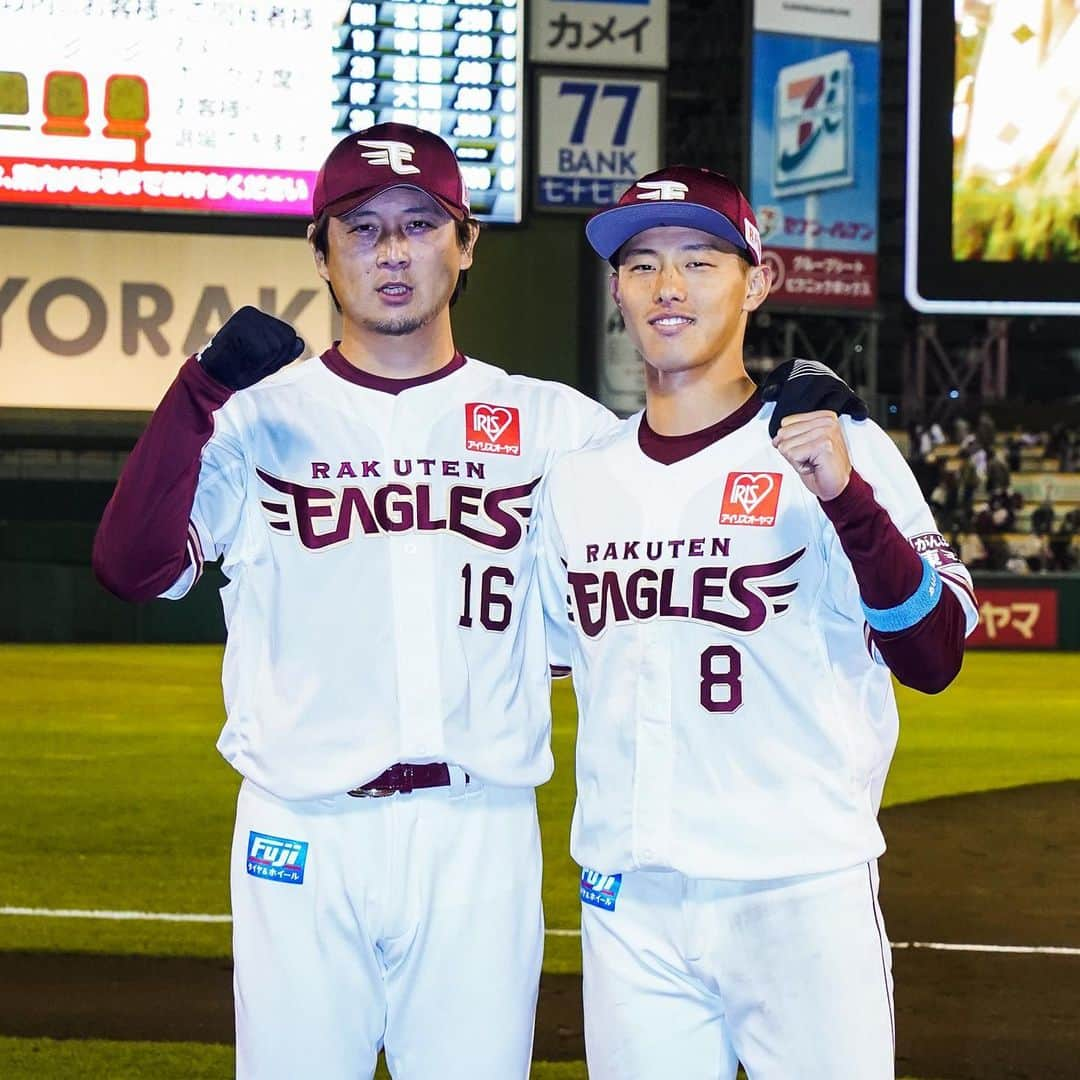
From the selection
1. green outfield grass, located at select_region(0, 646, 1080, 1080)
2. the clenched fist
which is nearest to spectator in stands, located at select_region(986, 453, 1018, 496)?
green outfield grass, located at select_region(0, 646, 1080, 1080)

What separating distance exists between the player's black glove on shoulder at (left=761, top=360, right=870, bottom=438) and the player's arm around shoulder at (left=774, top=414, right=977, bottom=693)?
0.03 metres

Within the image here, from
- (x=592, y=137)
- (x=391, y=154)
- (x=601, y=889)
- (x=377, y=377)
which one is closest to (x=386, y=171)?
(x=391, y=154)

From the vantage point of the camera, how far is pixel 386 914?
9.62ft

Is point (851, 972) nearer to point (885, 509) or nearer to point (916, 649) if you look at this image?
point (916, 649)

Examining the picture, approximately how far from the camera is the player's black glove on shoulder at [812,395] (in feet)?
8.55

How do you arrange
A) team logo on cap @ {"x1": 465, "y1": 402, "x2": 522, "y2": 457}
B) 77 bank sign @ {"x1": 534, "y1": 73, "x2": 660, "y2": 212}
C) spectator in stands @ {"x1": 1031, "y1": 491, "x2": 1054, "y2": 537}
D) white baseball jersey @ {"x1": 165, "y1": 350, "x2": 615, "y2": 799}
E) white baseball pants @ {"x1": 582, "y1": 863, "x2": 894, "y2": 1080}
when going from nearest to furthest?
white baseball pants @ {"x1": 582, "y1": 863, "x2": 894, "y2": 1080} → white baseball jersey @ {"x1": 165, "y1": 350, "x2": 615, "y2": 799} → team logo on cap @ {"x1": 465, "y1": 402, "x2": 522, "y2": 457} → 77 bank sign @ {"x1": 534, "y1": 73, "x2": 660, "y2": 212} → spectator in stands @ {"x1": 1031, "y1": 491, "x2": 1054, "y2": 537}

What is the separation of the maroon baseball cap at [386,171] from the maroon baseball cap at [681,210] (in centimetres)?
32

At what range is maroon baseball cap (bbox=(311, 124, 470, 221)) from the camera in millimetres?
3080

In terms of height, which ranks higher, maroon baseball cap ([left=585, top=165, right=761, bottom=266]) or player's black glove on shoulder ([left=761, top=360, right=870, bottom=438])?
maroon baseball cap ([left=585, top=165, right=761, bottom=266])

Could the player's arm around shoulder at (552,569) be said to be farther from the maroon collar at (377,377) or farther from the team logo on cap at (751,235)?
the team logo on cap at (751,235)

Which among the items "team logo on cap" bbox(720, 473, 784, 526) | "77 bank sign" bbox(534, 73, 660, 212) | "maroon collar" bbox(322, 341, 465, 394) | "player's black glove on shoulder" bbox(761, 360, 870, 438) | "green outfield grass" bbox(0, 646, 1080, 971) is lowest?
"green outfield grass" bbox(0, 646, 1080, 971)

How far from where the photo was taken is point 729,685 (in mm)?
2783

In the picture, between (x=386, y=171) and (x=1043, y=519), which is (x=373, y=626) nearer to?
(x=386, y=171)

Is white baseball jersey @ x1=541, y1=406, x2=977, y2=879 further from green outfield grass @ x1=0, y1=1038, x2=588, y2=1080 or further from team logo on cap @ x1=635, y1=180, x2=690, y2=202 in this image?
green outfield grass @ x1=0, y1=1038, x2=588, y2=1080
